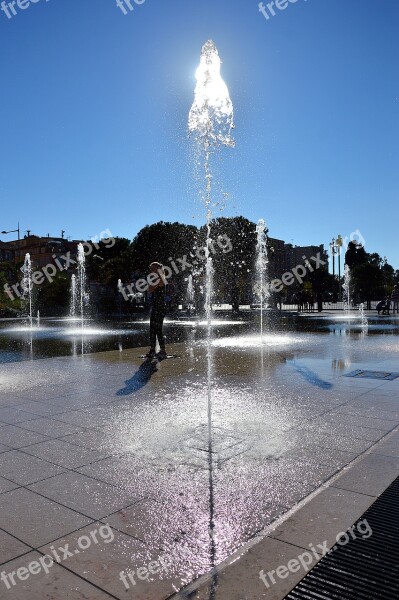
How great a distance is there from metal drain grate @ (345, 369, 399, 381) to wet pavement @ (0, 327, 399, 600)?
39 cm

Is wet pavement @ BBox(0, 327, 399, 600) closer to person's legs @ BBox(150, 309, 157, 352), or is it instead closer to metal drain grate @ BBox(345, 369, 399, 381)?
metal drain grate @ BBox(345, 369, 399, 381)

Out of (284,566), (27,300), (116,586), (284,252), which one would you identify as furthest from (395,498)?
(284,252)

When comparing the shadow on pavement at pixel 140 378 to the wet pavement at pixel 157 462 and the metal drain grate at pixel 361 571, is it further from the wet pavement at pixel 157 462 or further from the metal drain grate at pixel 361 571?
the metal drain grate at pixel 361 571

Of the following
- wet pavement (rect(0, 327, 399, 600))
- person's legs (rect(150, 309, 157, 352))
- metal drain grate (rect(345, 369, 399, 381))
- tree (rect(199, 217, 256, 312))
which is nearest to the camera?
wet pavement (rect(0, 327, 399, 600))

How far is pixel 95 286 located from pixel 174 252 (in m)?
13.3

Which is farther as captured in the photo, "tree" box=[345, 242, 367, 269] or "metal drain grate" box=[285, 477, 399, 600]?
"tree" box=[345, 242, 367, 269]

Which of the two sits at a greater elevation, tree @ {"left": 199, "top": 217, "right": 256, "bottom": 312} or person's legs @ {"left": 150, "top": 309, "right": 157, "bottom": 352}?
tree @ {"left": 199, "top": 217, "right": 256, "bottom": 312}

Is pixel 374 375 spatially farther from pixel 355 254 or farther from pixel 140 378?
pixel 355 254

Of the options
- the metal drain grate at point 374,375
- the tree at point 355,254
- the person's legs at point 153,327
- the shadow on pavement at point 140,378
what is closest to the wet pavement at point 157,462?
the shadow on pavement at point 140,378

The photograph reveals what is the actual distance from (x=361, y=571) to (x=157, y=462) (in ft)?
6.43

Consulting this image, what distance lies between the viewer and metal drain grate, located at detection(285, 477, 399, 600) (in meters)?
2.38

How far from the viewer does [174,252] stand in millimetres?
51250

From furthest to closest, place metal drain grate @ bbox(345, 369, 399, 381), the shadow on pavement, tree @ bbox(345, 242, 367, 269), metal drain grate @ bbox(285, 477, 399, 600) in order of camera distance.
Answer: tree @ bbox(345, 242, 367, 269) < metal drain grate @ bbox(345, 369, 399, 381) < the shadow on pavement < metal drain grate @ bbox(285, 477, 399, 600)

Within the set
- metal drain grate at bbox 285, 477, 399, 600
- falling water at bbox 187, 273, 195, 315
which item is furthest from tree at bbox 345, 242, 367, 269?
metal drain grate at bbox 285, 477, 399, 600
